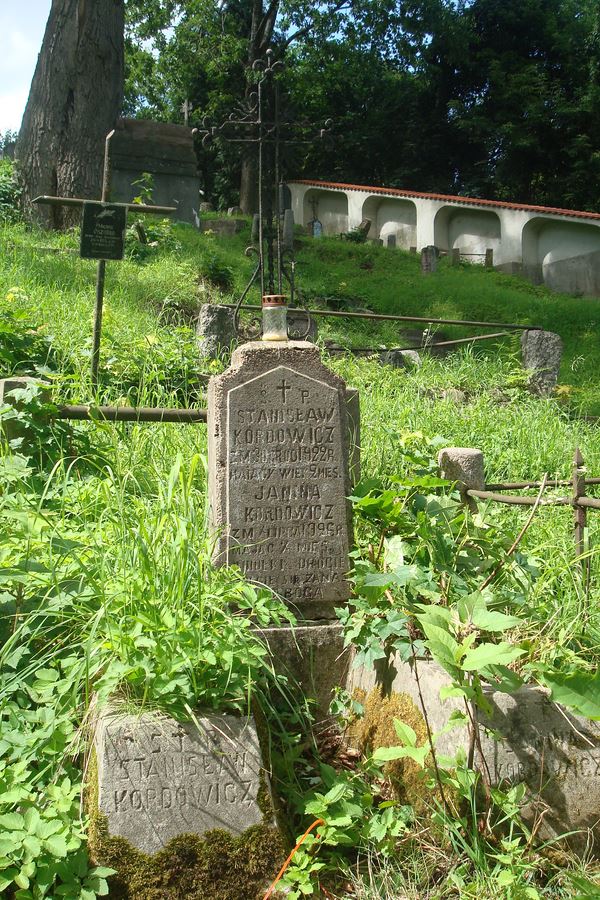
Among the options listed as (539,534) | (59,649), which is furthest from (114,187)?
(59,649)

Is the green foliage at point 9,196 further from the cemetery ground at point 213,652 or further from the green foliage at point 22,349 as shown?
the cemetery ground at point 213,652

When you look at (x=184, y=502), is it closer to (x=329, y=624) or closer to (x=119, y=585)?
(x=119, y=585)

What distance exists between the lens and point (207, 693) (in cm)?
285

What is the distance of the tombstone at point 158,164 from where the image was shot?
15.1m

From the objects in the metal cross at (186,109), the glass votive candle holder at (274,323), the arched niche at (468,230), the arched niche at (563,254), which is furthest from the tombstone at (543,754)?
the metal cross at (186,109)

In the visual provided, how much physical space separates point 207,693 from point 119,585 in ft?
→ 1.67

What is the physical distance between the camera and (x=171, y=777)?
2.71m

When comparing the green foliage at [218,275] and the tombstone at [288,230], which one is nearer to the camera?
the green foliage at [218,275]

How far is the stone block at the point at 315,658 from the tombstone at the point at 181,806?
30.1 inches

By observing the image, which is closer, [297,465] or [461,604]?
[461,604]

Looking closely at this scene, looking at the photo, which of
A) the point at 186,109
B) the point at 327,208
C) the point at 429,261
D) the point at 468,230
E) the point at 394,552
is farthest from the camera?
the point at 186,109

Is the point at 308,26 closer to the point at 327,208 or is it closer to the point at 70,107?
the point at 327,208

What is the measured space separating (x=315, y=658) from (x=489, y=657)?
1127mm

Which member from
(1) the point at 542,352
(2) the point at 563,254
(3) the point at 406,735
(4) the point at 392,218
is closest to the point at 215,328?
(1) the point at 542,352
